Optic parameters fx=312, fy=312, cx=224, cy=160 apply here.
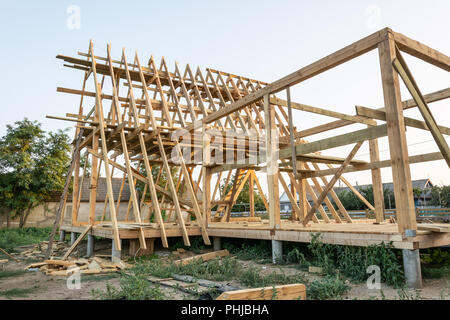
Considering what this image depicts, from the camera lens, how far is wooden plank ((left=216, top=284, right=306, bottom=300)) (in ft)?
11.1

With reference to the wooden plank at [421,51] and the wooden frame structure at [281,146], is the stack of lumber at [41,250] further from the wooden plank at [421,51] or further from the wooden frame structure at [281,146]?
the wooden plank at [421,51]

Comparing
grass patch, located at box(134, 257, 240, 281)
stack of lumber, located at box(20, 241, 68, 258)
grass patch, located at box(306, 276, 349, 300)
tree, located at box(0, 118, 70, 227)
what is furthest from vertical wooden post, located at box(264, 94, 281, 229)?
tree, located at box(0, 118, 70, 227)

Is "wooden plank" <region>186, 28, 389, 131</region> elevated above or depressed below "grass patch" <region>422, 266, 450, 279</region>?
above

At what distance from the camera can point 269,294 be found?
359cm

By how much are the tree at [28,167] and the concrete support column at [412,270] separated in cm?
2100

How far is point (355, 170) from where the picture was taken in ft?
25.4

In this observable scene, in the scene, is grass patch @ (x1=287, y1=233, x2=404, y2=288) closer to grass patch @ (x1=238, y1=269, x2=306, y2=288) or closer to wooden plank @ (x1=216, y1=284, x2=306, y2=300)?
grass patch @ (x1=238, y1=269, x2=306, y2=288)

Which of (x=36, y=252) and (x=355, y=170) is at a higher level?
(x=355, y=170)

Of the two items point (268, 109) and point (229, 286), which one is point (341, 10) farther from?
point (229, 286)

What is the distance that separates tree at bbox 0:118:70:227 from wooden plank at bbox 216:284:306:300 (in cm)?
2008

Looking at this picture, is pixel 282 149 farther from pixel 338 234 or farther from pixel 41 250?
pixel 41 250

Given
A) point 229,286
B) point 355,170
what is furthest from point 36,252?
point 355,170

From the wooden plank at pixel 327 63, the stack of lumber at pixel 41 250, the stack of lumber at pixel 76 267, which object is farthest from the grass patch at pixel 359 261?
the stack of lumber at pixel 41 250
